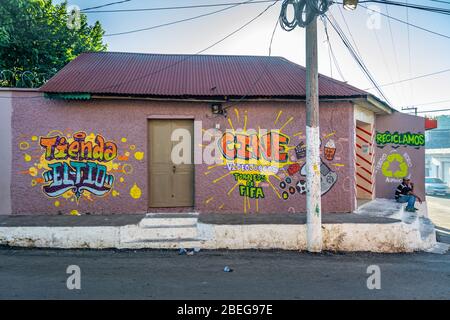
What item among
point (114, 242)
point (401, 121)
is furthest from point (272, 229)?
point (401, 121)

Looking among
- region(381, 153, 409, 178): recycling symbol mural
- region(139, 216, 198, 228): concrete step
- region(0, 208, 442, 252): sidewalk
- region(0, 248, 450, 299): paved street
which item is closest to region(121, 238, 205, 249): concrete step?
region(0, 208, 442, 252): sidewalk

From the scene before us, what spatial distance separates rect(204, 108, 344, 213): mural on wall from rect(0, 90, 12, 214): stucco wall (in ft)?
16.9

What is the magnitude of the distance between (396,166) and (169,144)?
7.72m

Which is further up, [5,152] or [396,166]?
[5,152]

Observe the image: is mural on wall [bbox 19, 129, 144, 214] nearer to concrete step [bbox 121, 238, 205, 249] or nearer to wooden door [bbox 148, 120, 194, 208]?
wooden door [bbox 148, 120, 194, 208]

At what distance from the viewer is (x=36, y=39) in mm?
12578

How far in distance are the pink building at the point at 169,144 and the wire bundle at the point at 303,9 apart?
169 cm

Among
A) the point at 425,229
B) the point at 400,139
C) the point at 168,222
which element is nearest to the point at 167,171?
the point at 168,222

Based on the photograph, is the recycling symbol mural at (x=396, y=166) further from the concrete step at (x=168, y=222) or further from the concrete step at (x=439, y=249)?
the concrete step at (x=168, y=222)

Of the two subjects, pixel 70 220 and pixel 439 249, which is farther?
pixel 439 249

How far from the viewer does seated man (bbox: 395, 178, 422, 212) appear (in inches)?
383

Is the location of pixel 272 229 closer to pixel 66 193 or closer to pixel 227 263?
pixel 227 263

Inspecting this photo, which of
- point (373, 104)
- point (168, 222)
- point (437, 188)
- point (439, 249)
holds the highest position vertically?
point (373, 104)

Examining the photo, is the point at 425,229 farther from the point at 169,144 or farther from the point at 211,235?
the point at 169,144
